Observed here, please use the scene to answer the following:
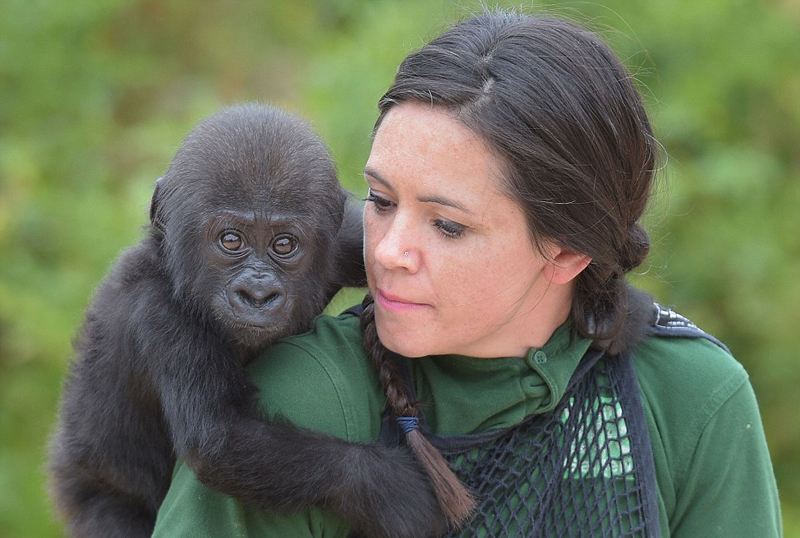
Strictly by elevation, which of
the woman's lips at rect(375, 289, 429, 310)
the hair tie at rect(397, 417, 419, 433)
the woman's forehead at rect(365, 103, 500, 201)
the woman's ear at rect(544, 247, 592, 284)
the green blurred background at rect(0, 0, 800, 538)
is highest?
the woman's forehead at rect(365, 103, 500, 201)

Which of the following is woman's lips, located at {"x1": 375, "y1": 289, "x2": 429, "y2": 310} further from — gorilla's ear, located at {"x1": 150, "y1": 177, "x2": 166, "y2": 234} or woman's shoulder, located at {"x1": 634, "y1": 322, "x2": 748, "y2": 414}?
gorilla's ear, located at {"x1": 150, "y1": 177, "x2": 166, "y2": 234}

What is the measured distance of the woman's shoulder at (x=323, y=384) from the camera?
6.78ft

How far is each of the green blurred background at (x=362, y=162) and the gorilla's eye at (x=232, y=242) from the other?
1.99 m

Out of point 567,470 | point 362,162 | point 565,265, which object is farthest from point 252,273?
point 362,162

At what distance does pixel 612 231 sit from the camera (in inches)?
86.9

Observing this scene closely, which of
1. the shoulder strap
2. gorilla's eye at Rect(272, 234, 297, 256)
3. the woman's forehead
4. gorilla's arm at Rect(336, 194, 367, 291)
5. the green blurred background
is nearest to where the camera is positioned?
the woman's forehead

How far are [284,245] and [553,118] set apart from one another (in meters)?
0.80

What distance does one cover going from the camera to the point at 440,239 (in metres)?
2.05

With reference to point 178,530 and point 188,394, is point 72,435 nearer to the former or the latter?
point 188,394

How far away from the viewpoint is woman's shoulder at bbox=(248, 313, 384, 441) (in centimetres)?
207

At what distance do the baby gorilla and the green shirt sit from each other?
0.19ft

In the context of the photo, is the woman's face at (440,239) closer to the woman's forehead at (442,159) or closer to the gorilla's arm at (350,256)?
the woman's forehead at (442,159)

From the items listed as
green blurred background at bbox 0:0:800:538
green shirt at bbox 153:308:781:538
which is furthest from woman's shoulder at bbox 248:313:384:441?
green blurred background at bbox 0:0:800:538

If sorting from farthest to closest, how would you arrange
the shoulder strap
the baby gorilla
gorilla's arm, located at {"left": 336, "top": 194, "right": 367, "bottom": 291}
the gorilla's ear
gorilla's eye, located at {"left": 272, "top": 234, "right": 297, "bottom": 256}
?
gorilla's arm, located at {"left": 336, "top": 194, "right": 367, "bottom": 291} → the gorilla's ear → gorilla's eye, located at {"left": 272, "top": 234, "right": 297, "bottom": 256} → the shoulder strap → the baby gorilla
